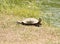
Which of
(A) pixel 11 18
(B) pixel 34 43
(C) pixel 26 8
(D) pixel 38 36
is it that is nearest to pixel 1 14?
(A) pixel 11 18

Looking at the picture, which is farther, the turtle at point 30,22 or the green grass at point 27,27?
the turtle at point 30,22

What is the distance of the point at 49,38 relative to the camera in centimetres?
870

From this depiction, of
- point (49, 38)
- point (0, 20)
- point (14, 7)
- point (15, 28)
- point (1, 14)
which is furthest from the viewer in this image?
point (14, 7)

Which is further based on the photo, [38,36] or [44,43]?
[38,36]

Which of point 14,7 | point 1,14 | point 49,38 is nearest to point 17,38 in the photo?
point 49,38

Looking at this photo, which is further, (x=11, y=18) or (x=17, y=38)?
(x=11, y=18)

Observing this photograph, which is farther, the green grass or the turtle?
the turtle

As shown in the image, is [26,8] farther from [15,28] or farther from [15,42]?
[15,42]

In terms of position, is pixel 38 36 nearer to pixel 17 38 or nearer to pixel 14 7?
pixel 17 38

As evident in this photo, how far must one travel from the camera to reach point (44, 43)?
26.3 feet

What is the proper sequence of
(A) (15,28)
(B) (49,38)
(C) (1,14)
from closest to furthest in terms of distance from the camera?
(B) (49,38), (A) (15,28), (C) (1,14)

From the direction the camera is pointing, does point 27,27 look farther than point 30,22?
No

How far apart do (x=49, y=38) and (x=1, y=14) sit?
302 cm

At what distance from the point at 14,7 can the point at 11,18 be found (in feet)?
4.85
